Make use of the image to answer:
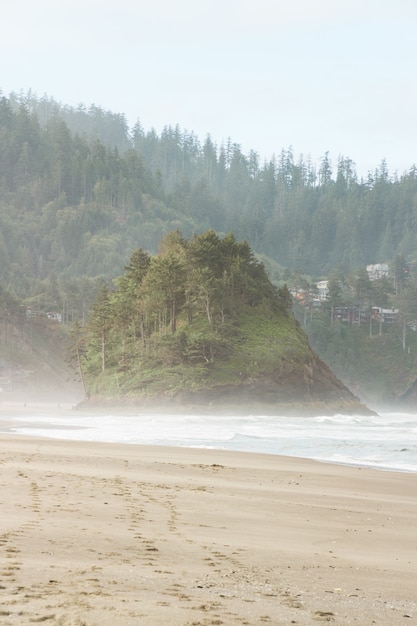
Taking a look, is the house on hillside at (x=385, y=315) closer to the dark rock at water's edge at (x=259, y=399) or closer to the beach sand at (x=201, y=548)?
the dark rock at water's edge at (x=259, y=399)

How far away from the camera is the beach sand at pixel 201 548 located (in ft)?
21.5

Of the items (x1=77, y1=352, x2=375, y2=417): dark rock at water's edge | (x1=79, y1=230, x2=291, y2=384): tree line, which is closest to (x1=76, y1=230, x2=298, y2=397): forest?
(x1=79, y1=230, x2=291, y2=384): tree line

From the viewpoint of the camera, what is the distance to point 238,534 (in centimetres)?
1136

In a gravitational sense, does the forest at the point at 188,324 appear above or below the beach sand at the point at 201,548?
above

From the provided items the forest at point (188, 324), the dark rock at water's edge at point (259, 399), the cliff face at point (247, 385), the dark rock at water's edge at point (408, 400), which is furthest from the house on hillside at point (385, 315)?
the dark rock at water's edge at point (259, 399)

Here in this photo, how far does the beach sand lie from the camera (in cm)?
656

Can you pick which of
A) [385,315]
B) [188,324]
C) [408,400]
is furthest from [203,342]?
[385,315]

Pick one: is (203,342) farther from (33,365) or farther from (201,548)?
(201,548)

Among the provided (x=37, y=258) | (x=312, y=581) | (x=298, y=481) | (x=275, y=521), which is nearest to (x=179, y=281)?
(x=298, y=481)

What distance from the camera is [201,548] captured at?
32.4ft

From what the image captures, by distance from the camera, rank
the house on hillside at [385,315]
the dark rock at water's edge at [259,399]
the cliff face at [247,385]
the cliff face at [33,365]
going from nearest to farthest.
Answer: the dark rock at water's edge at [259,399] < the cliff face at [247,385] < the cliff face at [33,365] < the house on hillside at [385,315]

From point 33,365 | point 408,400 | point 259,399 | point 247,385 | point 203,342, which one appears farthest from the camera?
point 408,400

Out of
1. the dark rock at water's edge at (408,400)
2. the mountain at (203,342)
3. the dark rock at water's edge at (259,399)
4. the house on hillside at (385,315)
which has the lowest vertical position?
the dark rock at water's edge at (408,400)

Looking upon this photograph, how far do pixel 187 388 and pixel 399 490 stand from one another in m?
48.3
